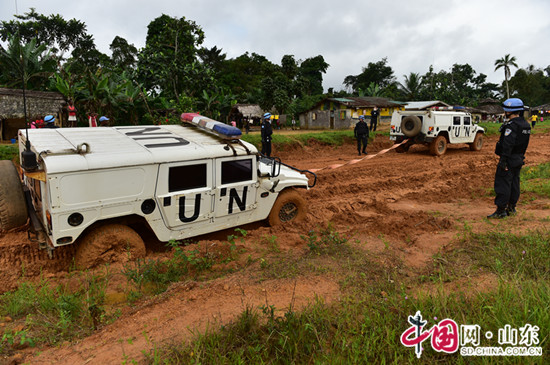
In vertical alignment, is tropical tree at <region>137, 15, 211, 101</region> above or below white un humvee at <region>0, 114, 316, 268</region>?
above

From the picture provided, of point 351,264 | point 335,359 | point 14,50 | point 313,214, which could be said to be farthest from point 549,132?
point 14,50

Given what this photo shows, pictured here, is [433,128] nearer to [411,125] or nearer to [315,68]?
[411,125]

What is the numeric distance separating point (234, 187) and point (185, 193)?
85cm

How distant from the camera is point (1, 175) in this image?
4742 mm

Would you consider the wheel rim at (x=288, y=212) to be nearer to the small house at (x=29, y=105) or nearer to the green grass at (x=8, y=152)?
the green grass at (x=8, y=152)

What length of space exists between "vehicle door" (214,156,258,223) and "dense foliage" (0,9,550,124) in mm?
2851

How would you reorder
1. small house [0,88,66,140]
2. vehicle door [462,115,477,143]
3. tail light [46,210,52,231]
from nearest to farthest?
1. tail light [46,210,52,231]
2. vehicle door [462,115,477,143]
3. small house [0,88,66,140]

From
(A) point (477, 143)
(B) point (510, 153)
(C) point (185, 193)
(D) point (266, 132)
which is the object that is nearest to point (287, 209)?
(C) point (185, 193)

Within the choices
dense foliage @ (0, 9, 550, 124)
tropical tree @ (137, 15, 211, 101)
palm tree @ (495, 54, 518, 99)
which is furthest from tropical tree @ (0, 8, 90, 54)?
palm tree @ (495, 54, 518, 99)

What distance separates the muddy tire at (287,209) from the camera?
6637 millimetres

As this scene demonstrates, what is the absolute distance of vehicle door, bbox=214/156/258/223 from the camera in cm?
568

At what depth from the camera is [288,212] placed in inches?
273

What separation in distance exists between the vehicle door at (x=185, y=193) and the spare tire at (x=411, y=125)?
38.0 feet

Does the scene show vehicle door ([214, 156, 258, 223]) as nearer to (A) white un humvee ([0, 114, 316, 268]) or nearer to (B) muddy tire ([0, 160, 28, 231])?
(A) white un humvee ([0, 114, 316, 268])
